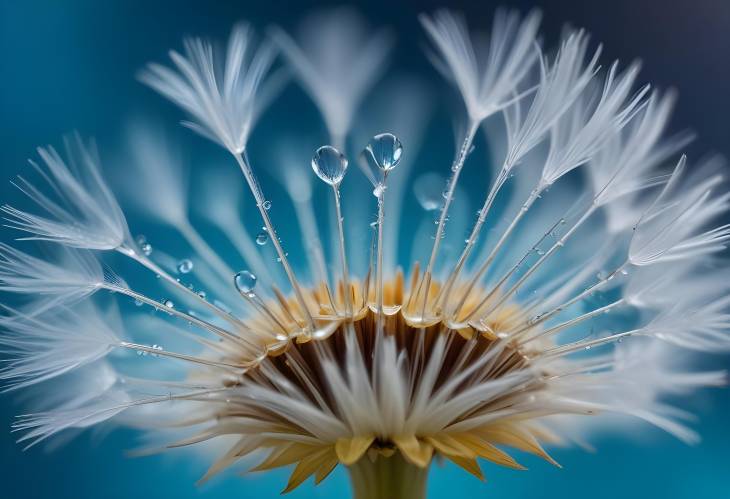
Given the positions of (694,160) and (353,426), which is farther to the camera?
(694,160)

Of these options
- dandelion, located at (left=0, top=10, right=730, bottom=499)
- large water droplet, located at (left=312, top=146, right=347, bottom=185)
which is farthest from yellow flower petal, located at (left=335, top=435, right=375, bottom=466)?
large water droplet, located at (left=312, top=146, right=347, bottom=185)

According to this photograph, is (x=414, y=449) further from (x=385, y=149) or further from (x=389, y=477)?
(x=385, y=149)

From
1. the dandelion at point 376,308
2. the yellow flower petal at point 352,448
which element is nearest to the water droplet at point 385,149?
the dandelion at point 376,308

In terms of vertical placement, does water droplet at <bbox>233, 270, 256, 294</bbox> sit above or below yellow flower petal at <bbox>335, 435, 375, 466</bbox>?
above

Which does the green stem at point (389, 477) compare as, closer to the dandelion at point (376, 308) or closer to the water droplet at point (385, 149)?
the dandelion at point (376, 308)

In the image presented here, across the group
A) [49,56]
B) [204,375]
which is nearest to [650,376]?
[204,375]

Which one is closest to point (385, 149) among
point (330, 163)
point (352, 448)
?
point (330, 163)

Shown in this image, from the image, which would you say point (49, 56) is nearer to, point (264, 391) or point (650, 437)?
point (264, 391)

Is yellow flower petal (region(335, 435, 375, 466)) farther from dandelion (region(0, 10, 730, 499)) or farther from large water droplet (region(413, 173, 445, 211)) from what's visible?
large water droplet (region(413, 173, 445, 211))
